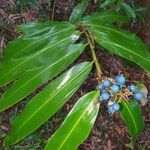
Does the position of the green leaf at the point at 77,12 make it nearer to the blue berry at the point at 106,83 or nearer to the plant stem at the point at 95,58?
the plant stem at the point at 95,58

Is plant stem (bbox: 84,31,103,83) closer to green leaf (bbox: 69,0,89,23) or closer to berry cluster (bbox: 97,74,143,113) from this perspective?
berry cluster (bbox: 97,74,143,113)

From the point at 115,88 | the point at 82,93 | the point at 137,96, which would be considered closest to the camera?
the point at 115,88

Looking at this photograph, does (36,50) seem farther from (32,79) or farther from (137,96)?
(137,96)

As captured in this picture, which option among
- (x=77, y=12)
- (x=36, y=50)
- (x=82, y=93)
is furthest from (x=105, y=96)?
(x=82, y=93)

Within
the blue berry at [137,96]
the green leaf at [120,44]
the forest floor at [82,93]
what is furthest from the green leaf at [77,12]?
the blue berry at [137,96]

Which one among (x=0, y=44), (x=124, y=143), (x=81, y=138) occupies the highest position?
(x=81, y=138)

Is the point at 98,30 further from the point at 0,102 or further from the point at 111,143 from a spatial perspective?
the point at 111,143

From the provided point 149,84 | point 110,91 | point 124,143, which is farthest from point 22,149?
point 110,91

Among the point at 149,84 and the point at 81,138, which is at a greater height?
the point at 81,138
